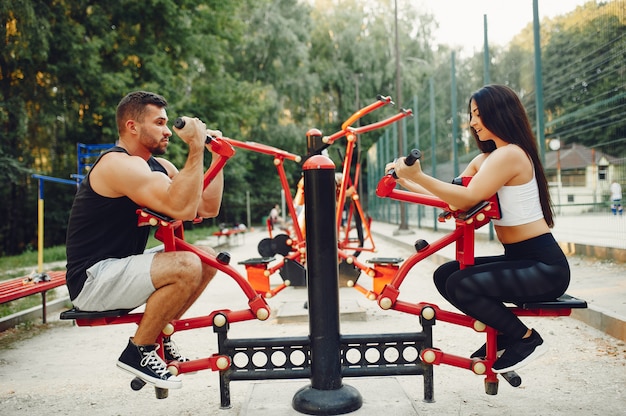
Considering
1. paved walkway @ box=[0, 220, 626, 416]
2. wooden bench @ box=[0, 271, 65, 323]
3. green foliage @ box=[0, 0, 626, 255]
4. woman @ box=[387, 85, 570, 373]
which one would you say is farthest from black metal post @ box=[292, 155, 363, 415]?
green foliage @ box=[0, 0, 626, 255]

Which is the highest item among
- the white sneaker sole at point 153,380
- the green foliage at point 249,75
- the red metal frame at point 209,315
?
the green foliage at point 249,75

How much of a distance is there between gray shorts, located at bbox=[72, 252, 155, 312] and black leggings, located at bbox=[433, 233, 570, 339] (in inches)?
51.2

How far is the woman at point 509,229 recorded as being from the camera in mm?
2268

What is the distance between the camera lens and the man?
7.33 ft

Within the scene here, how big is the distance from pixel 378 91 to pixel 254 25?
25.3 feet

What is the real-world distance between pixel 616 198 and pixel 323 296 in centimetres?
604

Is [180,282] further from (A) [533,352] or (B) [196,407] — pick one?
(A) [533,352]

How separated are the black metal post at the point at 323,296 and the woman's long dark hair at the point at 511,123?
76 centimetres

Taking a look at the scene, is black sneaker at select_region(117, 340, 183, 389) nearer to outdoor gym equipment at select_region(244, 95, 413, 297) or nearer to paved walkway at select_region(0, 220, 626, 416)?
paved walkway at select_region(0, 220, 626, 416)

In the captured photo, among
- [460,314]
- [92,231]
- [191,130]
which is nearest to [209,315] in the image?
[92,231]

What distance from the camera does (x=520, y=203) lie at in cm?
236

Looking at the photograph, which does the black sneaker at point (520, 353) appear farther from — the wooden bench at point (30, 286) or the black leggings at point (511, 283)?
the wooden bench at point (30, 286)

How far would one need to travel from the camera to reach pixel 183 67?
2022 cm

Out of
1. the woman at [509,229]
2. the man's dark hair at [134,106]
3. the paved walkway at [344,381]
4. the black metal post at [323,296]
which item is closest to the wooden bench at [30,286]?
the paved walkway at [344,381]
